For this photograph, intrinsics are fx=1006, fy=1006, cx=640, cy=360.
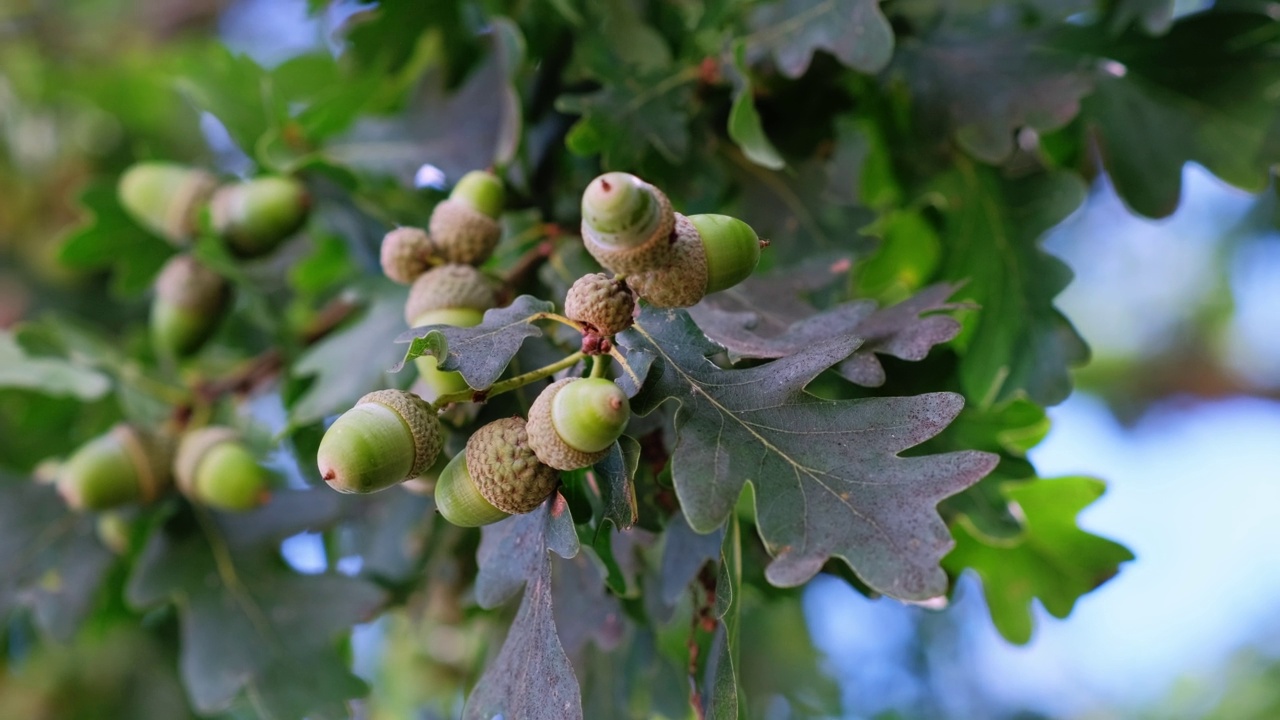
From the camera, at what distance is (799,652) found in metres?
1.97

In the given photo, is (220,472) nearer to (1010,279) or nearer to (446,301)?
(446,301)

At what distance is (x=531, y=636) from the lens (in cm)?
73

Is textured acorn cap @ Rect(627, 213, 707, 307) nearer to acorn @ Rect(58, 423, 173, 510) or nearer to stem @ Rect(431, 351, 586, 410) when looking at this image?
stem @ Rect(431, 351, 586, 410)

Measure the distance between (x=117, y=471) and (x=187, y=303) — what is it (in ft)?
0.82

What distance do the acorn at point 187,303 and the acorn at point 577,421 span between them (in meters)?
0.84

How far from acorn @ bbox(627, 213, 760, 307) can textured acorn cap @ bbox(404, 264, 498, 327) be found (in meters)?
0.21

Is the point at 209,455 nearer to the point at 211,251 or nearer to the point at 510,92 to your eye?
the point at 211,251

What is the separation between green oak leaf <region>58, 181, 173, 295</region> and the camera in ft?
4.82

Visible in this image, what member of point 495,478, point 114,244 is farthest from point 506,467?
point 114,244

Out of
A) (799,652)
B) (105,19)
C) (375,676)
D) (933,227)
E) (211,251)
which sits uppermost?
(933,227)

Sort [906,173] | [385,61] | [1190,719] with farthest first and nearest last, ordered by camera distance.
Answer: [1190,719], [385,61], [906,173]

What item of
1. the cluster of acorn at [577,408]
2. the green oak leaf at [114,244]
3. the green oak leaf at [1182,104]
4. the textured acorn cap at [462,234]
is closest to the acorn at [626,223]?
the cluster of acorn at [577,408]

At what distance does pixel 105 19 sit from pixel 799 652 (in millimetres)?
2515

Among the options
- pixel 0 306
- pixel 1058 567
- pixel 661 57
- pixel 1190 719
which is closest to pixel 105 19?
pixel 0 306
